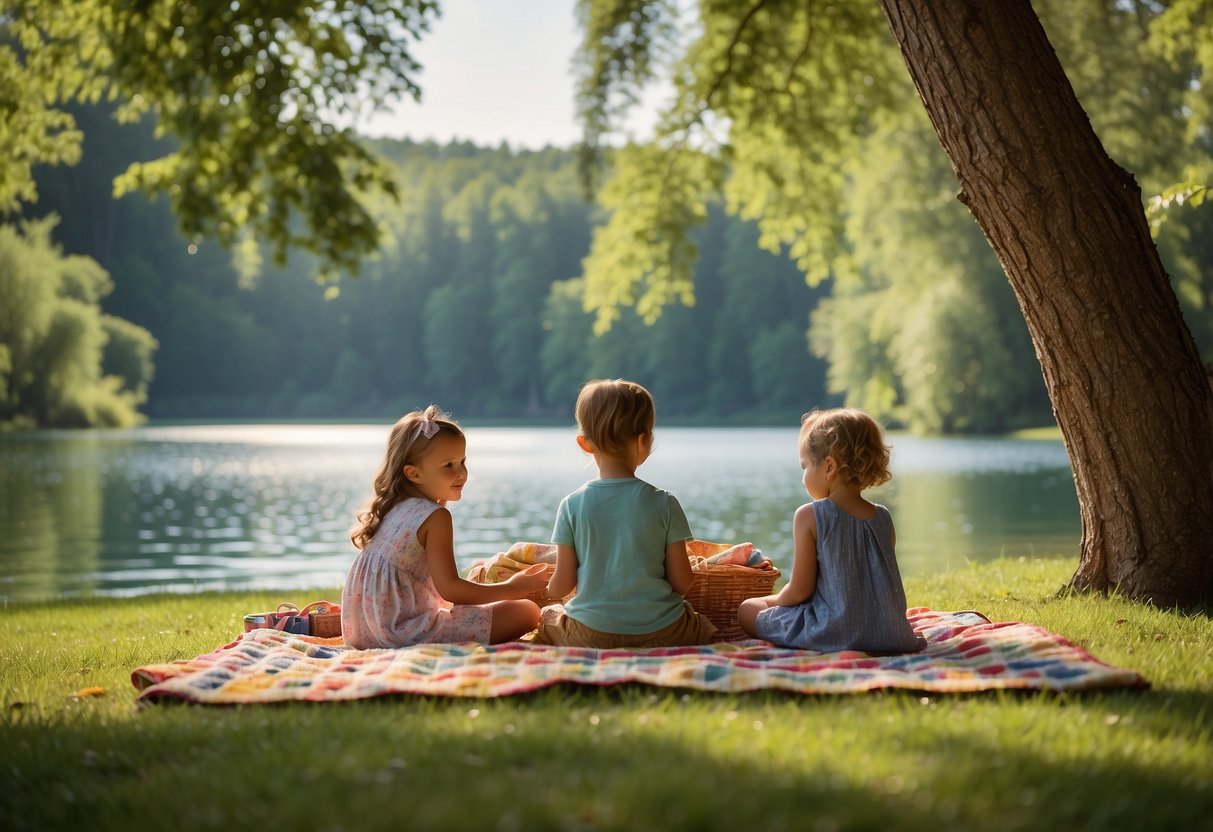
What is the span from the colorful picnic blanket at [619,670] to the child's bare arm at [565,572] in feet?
0.90

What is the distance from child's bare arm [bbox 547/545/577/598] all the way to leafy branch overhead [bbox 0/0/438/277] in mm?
3591

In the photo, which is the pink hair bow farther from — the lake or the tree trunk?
the tree trunk

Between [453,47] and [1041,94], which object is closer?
[1041,94]

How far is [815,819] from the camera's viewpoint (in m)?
2.26

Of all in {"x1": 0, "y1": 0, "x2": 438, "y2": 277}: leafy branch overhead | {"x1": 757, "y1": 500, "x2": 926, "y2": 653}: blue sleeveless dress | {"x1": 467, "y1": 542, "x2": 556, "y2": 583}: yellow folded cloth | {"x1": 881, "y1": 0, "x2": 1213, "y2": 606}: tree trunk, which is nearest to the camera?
{"x1": 757, "y1": 500, "x2": 926, "y2": 653}: blue sleeveless dress

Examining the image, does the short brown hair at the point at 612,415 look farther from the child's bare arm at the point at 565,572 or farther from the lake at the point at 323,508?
the child's bare arm at the point at 565,572

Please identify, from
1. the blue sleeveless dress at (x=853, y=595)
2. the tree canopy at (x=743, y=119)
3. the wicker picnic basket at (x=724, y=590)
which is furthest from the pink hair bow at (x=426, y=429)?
the tree canopy at (x=743, y=119)

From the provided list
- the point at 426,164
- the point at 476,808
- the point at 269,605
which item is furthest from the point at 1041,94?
the point at 426,164

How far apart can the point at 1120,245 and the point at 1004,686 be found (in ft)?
8.38

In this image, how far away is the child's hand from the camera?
4.61 meters

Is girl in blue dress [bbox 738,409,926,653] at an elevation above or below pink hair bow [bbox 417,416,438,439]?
below

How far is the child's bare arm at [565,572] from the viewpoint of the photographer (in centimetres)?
431

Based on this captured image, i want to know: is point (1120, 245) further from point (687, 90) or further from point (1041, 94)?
point (687, 90)

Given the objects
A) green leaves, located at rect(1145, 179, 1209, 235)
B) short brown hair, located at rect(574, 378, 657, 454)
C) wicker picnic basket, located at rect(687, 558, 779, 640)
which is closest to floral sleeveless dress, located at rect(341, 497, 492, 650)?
short brown hair, located at rect(574, 378, 657, 454)
